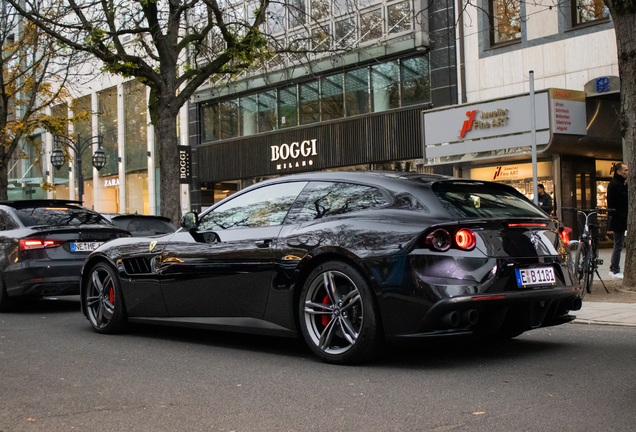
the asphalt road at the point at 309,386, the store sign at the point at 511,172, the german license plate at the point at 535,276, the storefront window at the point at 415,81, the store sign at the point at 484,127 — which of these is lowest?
the asphalt road at the point at 309,386

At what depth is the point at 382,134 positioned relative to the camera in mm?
22953

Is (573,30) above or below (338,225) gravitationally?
above

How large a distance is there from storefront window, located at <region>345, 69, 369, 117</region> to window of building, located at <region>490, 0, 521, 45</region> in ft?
15.8

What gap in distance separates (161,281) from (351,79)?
60.7ft

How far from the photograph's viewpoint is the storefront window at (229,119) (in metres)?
29.3

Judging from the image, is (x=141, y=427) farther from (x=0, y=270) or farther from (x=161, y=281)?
(x=0, y=270)

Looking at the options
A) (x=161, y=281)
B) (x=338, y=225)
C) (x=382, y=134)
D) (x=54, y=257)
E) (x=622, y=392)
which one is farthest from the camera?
(x=382, y=134)

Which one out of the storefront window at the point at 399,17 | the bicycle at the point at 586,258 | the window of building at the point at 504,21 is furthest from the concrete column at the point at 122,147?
the bicycle at the point at 586,258

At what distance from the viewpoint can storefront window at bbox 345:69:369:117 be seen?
934 inches

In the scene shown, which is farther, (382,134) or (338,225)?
(382,134)

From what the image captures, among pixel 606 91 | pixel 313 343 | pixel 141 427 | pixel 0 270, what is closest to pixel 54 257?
pixel 0 270

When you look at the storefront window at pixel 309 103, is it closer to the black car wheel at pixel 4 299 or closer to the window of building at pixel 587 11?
the window of building at pixel 587 11

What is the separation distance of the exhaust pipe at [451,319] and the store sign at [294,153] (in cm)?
2056

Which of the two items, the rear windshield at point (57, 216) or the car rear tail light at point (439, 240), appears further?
the rear windshield at point (57, 216)
